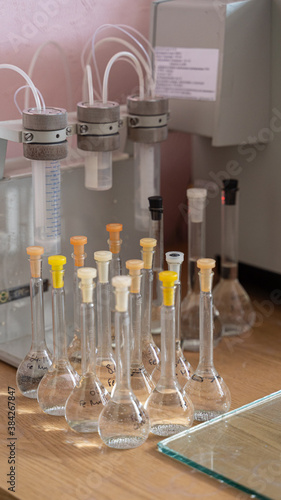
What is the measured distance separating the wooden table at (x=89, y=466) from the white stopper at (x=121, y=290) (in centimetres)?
20

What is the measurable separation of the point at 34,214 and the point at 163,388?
Answer: 1.30 feet

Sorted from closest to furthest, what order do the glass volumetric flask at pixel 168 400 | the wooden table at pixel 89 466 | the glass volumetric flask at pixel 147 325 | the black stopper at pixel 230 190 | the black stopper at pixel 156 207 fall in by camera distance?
the wooden table at pixel 89 466 < the glass volumetric flask at pixel 168 400 < the glass volumetric flask at pixel 147 325 < the black stopper at pixel 156 207 < the black stopper at pixel 230 190

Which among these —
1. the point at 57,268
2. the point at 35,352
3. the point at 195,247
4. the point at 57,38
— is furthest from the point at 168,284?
the point at 57,38

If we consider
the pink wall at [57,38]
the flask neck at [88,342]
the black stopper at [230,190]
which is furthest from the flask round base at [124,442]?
the pink wall at [57,38]

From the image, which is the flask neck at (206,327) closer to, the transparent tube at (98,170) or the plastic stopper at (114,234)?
the plastic stopper at (114,234)

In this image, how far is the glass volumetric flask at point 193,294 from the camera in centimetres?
137

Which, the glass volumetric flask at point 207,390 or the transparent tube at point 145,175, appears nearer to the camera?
the glass volumetric flask at point 207,390

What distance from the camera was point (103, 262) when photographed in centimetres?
107

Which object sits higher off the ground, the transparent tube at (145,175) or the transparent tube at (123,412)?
the transparent tube at (145,175)

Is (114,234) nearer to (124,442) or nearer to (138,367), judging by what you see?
(138,367)

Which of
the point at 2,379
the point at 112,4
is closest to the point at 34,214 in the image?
the point at 2,379

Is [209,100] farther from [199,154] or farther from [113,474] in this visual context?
[113,474]

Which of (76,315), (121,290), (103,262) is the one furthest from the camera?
(76,315)

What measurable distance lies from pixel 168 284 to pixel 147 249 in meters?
0.16
